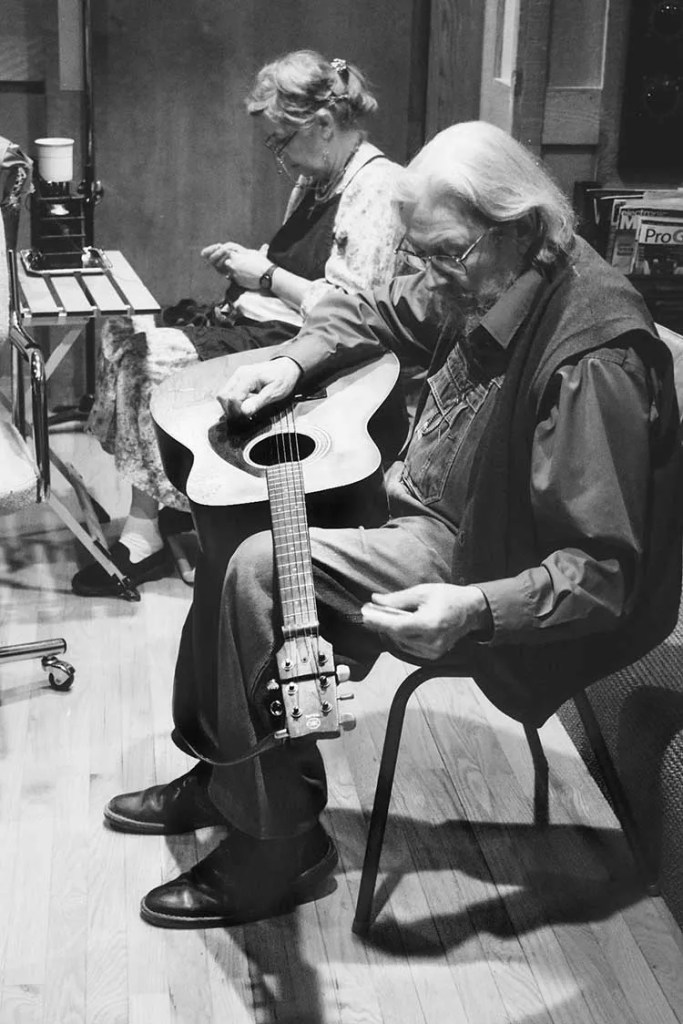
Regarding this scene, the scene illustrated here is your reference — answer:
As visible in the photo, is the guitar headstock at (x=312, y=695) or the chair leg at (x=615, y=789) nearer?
the guitar headstock at (x=312, y=695)

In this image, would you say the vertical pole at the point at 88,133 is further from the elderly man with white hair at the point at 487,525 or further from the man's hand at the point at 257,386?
the elderly man with white hair at the point at 487,525

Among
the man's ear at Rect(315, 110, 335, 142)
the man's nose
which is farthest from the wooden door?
the man's nose

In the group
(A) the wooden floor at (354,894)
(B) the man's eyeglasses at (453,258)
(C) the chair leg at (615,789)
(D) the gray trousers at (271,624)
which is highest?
(B) the man's eyeglasses at (453,258)

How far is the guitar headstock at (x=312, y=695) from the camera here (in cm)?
179

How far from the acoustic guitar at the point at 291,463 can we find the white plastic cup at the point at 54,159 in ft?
5.02

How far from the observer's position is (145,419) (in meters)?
3.41

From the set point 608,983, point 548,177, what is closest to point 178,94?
point 548,177

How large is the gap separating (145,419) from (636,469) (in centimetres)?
182

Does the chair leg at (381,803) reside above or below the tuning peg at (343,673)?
below

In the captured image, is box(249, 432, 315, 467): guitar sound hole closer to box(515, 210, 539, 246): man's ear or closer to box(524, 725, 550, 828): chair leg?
box(515, 210, 539, 246): man's ear

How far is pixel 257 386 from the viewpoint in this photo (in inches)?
93.7

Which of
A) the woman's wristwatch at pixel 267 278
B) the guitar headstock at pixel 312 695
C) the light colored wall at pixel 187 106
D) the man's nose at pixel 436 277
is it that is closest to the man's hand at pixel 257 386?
the man's nose at pixel 436 277

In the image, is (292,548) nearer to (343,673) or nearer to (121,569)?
(343,673)

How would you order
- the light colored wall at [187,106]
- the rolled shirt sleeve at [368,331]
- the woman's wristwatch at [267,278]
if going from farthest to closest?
the light colored wall at [187,106]
the woman's wristwatch at [267,278]
the rolled shirt sleeve at [368,331]
